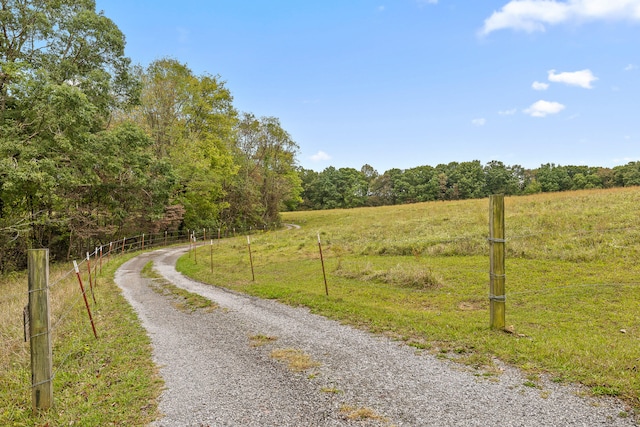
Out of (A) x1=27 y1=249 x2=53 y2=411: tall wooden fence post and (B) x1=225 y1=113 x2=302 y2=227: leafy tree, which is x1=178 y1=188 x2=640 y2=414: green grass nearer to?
(A) x1=27 y1=249 x2=53 y2=411: tall wooden fence post

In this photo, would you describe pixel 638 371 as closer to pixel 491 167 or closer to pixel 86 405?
pixel 86 405

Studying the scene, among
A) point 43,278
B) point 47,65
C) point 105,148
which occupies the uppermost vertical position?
point 47,65

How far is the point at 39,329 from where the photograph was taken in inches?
155

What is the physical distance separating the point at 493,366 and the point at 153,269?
57.2ft

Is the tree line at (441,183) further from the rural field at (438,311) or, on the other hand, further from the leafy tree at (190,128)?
the rural field at (438,311)

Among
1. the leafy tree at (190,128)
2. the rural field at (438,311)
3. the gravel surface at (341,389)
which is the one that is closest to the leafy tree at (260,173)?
the leafy tree at (190,128)

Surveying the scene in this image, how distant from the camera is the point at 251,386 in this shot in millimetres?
4500

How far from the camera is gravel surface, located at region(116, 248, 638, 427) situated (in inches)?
139

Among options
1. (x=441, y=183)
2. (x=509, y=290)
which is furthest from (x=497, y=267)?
(x=441, y=183)

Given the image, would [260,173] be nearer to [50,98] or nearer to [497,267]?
[50,98]

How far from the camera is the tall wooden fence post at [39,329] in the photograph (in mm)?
3887

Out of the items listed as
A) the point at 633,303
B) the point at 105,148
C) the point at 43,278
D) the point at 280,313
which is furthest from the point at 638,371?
the point at 105,148

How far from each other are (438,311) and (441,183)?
82.5 m

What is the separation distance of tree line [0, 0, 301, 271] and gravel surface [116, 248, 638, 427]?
46.6ft
